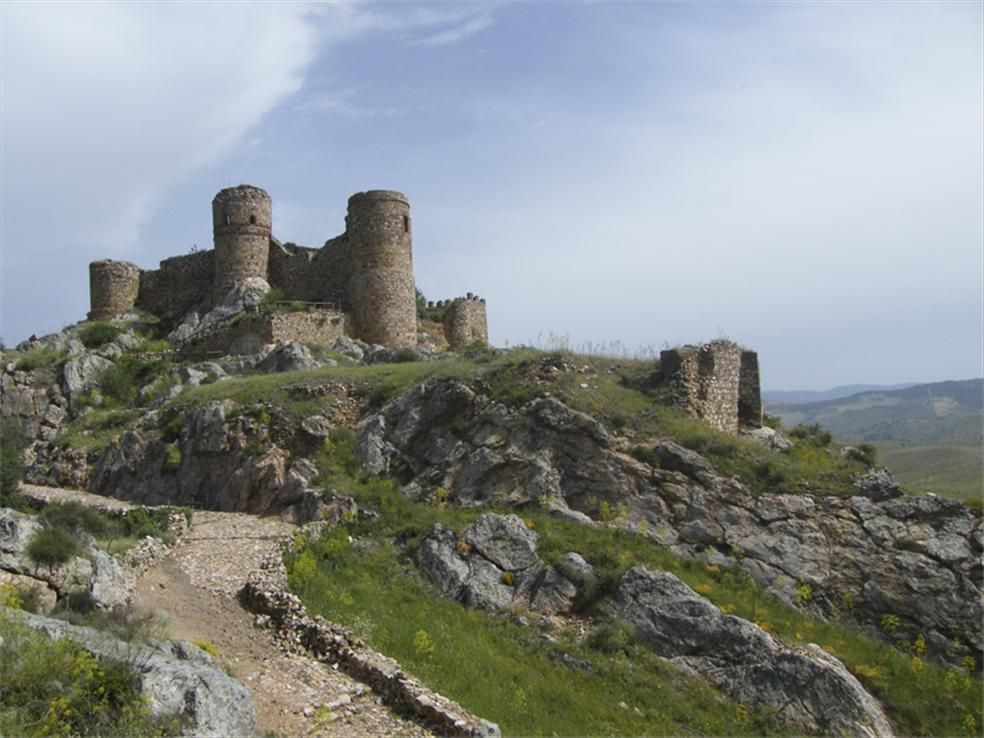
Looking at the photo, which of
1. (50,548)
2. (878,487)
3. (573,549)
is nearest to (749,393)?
(878,487)

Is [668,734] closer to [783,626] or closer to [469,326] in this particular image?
[783,626]

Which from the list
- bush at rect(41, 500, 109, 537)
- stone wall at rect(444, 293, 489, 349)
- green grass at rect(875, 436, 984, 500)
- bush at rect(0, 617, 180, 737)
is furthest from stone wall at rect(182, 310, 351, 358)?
green grass at rect(875, 436, 984, 500)

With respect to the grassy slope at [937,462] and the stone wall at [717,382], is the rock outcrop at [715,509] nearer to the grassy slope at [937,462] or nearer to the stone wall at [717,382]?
the stone wall at [717,382]

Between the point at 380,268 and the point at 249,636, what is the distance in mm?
20429

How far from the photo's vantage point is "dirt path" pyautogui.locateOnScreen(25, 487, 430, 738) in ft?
35.1

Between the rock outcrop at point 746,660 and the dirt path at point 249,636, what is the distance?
4797mm

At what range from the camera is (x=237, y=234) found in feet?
117

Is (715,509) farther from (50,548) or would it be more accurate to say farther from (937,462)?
(937,462)

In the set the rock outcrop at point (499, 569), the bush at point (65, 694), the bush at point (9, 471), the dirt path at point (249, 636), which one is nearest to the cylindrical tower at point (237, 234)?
the bush at point (9, 471)

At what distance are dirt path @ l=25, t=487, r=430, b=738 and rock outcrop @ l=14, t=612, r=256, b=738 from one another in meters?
1.23

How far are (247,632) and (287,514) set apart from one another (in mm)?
5801

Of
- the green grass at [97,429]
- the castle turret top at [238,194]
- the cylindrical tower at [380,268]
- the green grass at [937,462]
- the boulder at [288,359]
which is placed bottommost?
the green grass at [937,462]

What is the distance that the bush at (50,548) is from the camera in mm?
12719

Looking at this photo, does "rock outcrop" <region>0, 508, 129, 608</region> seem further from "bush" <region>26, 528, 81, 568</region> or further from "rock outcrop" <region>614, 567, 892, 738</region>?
"rock outcrop" <region>614, 567, 892, 738</region>
